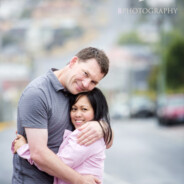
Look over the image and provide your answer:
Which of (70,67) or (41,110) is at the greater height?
(70,67)

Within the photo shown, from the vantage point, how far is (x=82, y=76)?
1766mm

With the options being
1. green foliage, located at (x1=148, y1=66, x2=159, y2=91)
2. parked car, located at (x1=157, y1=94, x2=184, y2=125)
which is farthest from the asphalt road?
green foliage, located at (x1=148, y1=66, x2=159, y2=91)

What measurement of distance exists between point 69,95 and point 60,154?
10.1 inches

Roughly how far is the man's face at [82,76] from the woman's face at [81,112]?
71 millimetres

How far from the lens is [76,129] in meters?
1.77

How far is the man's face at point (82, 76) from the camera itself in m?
1.76

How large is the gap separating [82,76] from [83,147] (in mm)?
291

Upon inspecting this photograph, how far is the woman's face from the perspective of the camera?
1793 mm

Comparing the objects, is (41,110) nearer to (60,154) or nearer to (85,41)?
(60,154)

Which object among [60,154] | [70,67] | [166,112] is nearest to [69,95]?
[70,67]

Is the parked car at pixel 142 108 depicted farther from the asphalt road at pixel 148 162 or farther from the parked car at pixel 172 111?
the asphalt road at pixel 148 162

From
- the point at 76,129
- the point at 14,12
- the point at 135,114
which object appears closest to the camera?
the point at 76,129

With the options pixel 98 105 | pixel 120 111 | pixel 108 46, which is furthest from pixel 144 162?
pixel 108 46

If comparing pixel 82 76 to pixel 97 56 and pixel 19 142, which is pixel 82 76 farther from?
pixel 19 142
